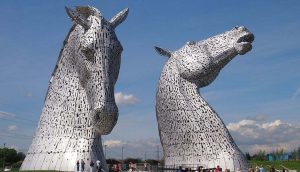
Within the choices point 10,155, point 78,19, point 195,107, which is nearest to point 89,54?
point 78,19

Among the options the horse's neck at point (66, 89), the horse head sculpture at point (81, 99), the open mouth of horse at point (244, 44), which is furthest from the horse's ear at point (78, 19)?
the open mouth of horse at point (244, 44)

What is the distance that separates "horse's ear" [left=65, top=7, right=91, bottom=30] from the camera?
17.2 m

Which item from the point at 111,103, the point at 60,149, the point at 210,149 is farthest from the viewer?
the point at 210,149

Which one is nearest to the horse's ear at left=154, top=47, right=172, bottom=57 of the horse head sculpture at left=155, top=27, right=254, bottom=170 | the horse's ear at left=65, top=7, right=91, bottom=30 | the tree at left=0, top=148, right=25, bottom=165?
the horse head sculpture at left=155, top=27, right=254, bottom=170

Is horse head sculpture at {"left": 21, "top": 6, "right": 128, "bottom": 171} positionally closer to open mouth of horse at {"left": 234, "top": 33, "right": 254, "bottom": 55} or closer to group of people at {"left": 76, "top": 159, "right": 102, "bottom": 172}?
group of people at {"left": 76, "top": 159, "right": 102, "bottom": 172}

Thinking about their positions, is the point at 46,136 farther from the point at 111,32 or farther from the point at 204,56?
the point at 204,56

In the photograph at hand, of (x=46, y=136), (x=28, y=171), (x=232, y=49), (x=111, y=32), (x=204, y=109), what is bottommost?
(x=28, y=171)

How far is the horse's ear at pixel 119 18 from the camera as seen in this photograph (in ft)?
60.1

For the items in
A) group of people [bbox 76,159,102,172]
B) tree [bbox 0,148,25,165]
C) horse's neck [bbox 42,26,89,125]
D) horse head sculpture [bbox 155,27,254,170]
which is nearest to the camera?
group of people [bbox 76,159,102,172]

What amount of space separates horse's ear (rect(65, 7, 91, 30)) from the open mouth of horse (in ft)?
34.5

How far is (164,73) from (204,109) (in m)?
3.45

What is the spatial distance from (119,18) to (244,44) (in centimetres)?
910

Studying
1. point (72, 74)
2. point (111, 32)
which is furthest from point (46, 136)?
point (111, 32)

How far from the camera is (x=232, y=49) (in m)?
25.6
